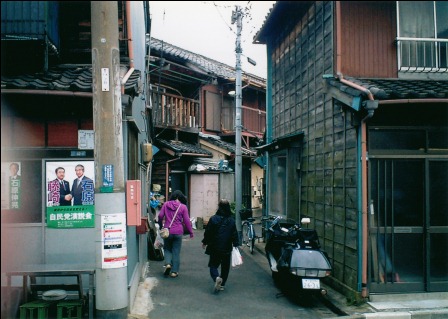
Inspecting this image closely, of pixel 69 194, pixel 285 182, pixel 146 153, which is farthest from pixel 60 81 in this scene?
pixel 285 182

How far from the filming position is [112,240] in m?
5.24

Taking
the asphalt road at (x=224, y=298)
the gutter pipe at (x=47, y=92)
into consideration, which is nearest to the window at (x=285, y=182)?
the asphalt road at (x=224, y=298)

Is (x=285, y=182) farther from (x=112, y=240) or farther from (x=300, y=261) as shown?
(x=112, y=240)

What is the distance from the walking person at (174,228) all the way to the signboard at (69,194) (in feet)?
11.2

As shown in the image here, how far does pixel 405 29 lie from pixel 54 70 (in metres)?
7.64

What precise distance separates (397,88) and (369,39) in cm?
164

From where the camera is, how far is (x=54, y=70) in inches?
300

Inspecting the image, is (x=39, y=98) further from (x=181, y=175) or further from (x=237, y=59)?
(x=181, y=175)

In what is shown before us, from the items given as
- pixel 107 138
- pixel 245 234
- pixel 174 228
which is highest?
pixel 107 138

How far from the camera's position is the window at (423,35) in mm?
9359

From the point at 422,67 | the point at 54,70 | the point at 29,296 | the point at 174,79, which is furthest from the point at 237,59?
the point at 29,296

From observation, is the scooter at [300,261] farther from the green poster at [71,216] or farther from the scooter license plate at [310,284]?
the green poster at [71,216]

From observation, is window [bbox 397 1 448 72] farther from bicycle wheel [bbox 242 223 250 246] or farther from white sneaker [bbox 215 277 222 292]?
bicycle wheel [bbox 242 223 250 246]

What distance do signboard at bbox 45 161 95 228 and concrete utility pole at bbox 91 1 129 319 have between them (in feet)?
7.39
